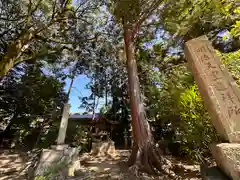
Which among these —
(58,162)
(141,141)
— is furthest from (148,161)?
(58,162)

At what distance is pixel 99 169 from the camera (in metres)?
5.31

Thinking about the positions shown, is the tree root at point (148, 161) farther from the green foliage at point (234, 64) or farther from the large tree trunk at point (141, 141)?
the green foliage at point (234, 64)

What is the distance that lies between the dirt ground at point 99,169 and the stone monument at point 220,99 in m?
2.43

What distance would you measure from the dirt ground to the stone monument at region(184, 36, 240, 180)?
95.5 inches

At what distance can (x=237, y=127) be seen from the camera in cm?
223

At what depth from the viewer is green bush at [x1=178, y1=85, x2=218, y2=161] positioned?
12.2 ft

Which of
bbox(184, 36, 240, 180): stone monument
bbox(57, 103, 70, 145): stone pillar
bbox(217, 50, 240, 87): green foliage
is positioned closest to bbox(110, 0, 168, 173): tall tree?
bbox(57, 103, 70, 145): stone pillar

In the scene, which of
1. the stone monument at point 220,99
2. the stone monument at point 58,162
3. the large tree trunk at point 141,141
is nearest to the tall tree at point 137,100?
the large tree trunk at point 141,141

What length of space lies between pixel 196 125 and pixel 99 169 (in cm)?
342

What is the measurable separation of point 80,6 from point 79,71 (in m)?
3.89

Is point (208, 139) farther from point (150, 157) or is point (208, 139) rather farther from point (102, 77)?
point (102, 77)

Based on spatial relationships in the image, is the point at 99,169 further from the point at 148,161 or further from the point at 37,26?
the point at 37,26

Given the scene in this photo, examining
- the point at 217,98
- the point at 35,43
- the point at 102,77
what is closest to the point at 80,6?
the point at 35,43

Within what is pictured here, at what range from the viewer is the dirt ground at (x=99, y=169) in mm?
4199
